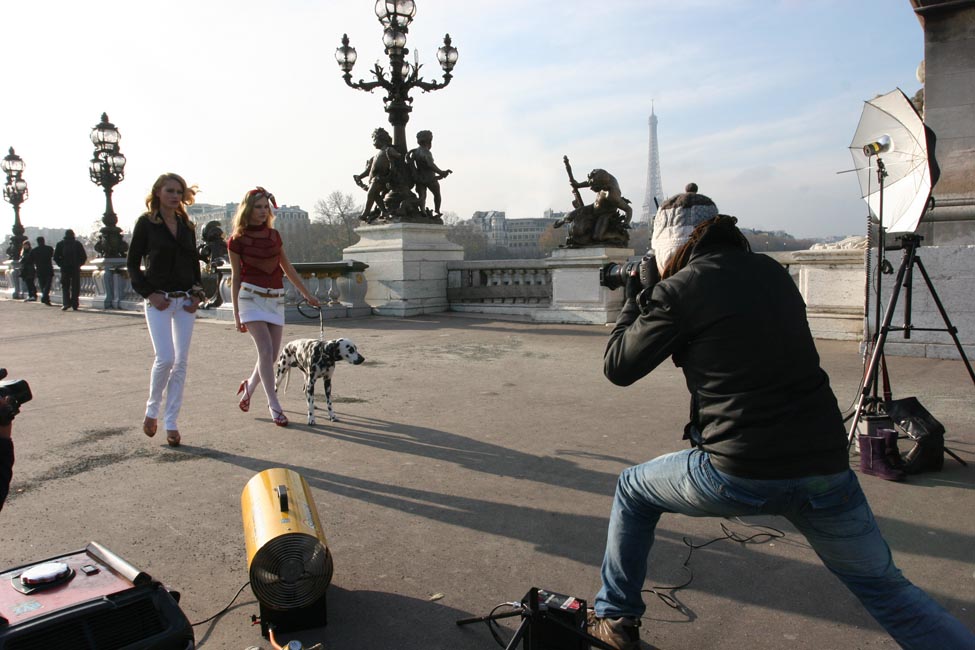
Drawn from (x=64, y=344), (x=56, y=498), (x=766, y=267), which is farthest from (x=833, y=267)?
(x=64, y=344)

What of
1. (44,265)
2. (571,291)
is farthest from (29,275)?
(571,291)

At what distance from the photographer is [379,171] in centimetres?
1748

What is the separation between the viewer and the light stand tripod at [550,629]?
8.74 feet

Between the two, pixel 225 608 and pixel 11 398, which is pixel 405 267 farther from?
pixel 11 398

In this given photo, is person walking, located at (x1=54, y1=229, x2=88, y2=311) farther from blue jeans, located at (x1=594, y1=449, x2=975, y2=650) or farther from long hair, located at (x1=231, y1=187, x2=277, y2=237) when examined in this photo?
blue jeans, located at (x1=594, y1=449, x2=975, y2=650)

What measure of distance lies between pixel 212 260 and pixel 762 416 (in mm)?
16317

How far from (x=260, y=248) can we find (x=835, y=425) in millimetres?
5064

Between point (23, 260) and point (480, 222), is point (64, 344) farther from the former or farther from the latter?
point (480, 222)

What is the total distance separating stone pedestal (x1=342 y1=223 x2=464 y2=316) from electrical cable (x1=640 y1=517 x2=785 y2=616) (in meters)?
13.0

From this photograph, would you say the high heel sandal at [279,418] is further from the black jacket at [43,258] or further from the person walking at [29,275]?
the person walking at [29,275]

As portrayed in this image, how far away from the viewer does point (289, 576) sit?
10.2 ft

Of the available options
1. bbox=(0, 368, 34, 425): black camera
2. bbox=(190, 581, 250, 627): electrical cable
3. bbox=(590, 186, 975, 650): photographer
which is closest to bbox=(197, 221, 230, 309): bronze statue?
bbox=(190, 581, 250, 627): electrical cable

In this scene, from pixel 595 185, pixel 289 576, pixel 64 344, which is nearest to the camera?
pixel 289 576

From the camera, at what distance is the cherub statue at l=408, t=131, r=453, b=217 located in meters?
17.6
